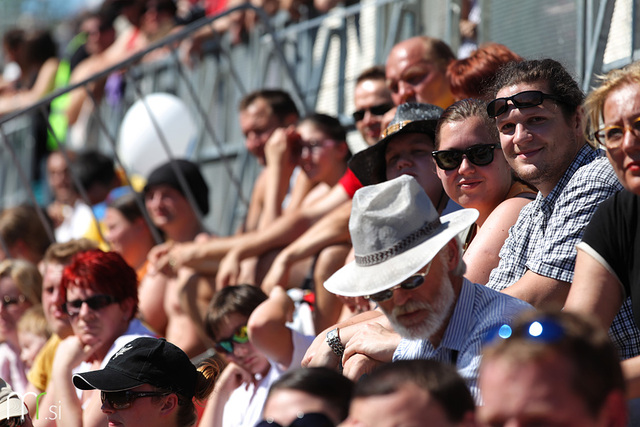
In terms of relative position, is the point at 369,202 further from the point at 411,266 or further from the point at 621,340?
the point at 621,340

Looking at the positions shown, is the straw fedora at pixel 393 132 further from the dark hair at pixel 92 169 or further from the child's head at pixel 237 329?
the dark hair at pixel 92 169

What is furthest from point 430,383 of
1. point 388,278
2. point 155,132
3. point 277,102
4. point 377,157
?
point 155,132

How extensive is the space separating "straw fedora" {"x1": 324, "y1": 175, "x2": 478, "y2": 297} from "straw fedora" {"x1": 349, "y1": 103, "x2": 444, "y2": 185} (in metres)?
1.26

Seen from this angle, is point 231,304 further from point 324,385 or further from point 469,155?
point 324,385

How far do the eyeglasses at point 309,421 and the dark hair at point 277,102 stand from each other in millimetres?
3994

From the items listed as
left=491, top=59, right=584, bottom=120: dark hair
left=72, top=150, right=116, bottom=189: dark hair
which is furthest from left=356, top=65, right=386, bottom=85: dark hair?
left=72, top=150, right=116, bottom=189: dark hair

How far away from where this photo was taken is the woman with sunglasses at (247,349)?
4.07 meters

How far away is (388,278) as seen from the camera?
2.58m

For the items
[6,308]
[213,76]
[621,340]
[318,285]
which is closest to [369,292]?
[621,340]

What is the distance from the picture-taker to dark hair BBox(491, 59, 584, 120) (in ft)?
10.7

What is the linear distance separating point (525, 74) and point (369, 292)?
45.4 inches

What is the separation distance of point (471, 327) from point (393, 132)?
4.93 feet

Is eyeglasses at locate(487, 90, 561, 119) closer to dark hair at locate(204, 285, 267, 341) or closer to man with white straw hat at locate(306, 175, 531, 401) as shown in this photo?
man with white straw hat at locate(306, 175, 531, 401)

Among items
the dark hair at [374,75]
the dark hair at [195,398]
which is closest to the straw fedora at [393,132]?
the dark hair at [195,398]
